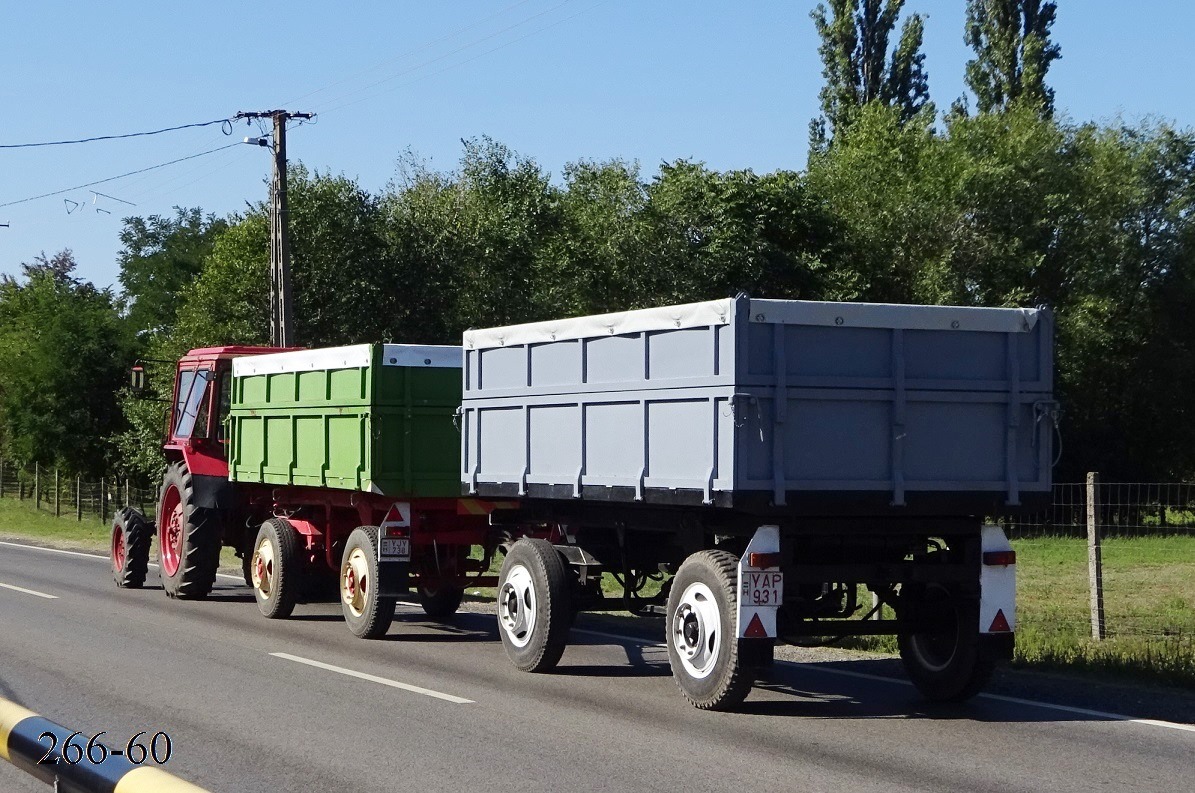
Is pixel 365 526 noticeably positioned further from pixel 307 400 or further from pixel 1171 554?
pixel 1171 554

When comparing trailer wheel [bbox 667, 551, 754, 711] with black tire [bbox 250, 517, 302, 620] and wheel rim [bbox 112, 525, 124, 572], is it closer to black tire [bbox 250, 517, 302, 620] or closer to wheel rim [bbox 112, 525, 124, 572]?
black tire [bbox 250, 517, 302, 620]

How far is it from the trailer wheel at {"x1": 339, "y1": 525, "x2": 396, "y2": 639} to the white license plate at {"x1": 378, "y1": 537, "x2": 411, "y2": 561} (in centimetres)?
10

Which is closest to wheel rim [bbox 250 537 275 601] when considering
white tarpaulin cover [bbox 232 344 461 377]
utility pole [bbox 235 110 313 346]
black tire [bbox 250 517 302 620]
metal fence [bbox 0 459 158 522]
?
black tire [bbox 250 517 302 620]

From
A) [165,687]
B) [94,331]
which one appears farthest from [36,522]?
[165,687]

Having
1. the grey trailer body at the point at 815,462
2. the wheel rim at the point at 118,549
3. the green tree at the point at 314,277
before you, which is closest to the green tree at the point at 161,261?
the green tree at the point at 314,277

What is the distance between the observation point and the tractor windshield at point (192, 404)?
18312 millimetres

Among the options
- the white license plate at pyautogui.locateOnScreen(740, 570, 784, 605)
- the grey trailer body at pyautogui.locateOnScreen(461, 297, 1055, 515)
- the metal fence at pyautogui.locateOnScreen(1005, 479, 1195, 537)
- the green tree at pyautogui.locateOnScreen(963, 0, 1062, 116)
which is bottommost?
the white license plate at pyautogui.locateOnScreen(740, 570, 784, 605)

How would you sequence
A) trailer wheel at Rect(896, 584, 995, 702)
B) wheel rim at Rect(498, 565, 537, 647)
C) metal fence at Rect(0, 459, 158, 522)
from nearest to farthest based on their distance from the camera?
trailer wheel at Rect(896, 584, 995, 702), wheel rim at Rect(498, 565, 537, 647), metal fence at Rect(0, 459, 158, 522)

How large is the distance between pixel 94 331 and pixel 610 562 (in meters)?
36.6

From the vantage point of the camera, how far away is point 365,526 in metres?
14.1

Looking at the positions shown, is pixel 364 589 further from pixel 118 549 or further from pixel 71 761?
pixel 71 761

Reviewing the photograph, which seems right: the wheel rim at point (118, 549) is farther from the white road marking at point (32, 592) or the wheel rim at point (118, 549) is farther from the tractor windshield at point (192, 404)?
the tractor windshield at point (192, 404)

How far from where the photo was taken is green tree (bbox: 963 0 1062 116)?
158 feet

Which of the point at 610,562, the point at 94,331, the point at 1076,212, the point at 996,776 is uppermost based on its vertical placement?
the point at 1076,212
